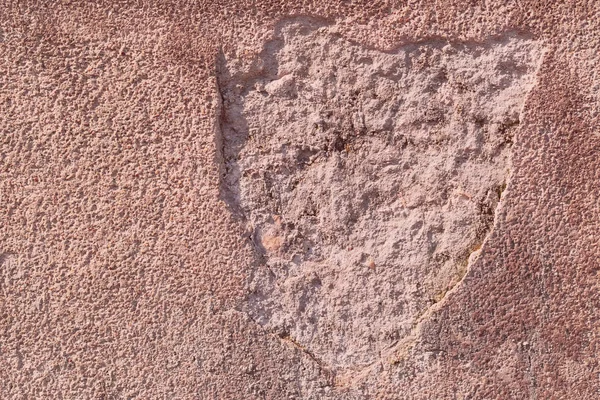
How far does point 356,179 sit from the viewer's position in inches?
45.1

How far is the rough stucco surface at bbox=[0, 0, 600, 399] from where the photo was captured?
1.10m

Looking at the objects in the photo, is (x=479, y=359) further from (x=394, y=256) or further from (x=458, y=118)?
(x=458, y=118)

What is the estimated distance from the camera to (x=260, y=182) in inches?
45.6

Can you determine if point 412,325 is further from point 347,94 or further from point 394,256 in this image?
point 347,94

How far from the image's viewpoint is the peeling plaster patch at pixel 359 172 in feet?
3.69

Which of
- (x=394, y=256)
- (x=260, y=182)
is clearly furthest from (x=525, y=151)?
(x=260, y=182)

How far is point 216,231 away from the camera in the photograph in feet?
3.71

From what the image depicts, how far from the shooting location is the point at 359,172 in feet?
3.76

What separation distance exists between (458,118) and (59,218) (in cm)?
67

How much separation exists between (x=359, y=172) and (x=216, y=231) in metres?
0.25

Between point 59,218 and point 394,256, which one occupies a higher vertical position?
point 59,218

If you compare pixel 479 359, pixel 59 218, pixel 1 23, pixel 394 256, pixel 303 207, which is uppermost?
pixel 1 23

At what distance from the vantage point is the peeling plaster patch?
112 centimetres

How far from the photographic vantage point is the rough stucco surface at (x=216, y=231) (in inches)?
43.3
